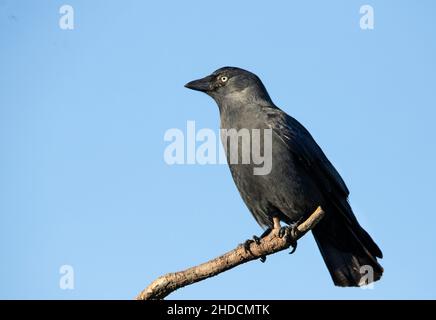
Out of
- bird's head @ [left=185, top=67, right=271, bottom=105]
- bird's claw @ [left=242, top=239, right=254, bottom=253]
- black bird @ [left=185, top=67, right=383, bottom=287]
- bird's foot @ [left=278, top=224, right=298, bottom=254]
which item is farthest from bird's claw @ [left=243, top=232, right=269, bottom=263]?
bird's head @ [left=185, top=67, right=271, bottom=105]

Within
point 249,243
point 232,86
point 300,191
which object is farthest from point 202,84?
point 249,243

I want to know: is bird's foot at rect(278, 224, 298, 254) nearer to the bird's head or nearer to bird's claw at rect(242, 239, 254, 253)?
bird's claw at rect(242, 239, 254, 253)

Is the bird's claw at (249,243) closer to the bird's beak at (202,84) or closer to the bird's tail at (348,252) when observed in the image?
the bird's tail at (348,252)
